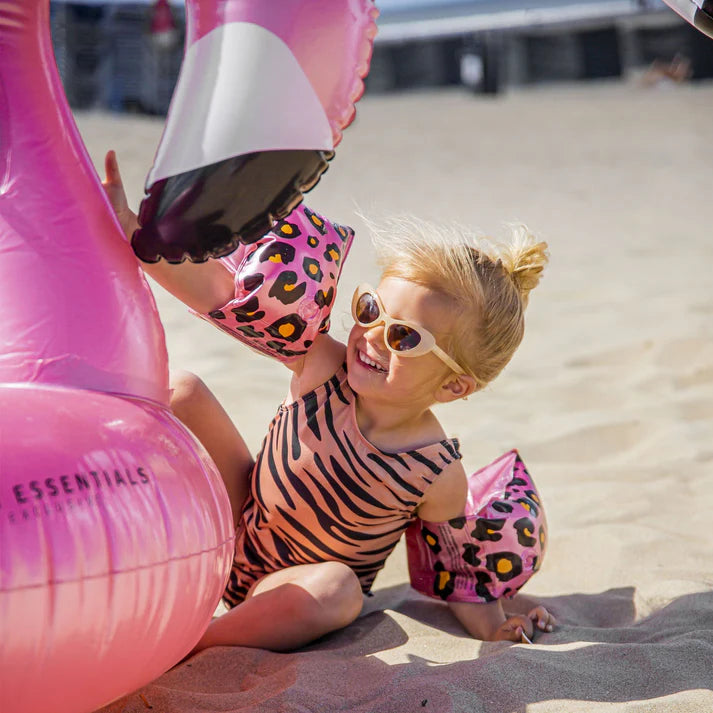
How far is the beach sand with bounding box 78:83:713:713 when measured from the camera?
167 cm

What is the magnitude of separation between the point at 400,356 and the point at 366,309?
119 millimetres

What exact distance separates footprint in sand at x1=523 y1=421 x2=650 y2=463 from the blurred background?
425 inches

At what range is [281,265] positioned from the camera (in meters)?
1.71

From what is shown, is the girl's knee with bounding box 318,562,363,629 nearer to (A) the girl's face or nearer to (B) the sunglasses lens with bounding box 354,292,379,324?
(A) the girl's face

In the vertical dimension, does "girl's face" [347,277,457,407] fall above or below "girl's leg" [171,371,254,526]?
above

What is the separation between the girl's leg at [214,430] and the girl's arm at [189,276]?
0.40 meters

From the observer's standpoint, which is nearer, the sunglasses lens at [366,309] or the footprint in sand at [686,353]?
the sunglasses lens at [366,309]

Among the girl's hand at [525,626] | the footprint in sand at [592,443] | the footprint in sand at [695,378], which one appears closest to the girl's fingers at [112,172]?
the girl's hand at [525,626]

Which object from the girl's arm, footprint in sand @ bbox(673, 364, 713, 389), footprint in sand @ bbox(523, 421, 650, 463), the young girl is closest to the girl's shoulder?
the young girl

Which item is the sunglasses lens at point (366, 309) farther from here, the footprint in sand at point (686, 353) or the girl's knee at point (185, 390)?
the footprint in sand at point (686, 353)

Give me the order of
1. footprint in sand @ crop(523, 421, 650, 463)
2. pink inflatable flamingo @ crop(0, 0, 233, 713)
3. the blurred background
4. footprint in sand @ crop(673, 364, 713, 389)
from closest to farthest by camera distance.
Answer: pink inflatable flamingo @ crop(0, 0, 233, 713), footprint in sand @ crop(523, 421, 650, 463), footprint in sand @ crop(673, 364, 713, 389), the blurred background

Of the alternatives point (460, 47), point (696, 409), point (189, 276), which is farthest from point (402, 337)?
point (460, 47)

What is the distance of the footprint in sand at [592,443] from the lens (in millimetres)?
2947

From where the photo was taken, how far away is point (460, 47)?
18047mm
